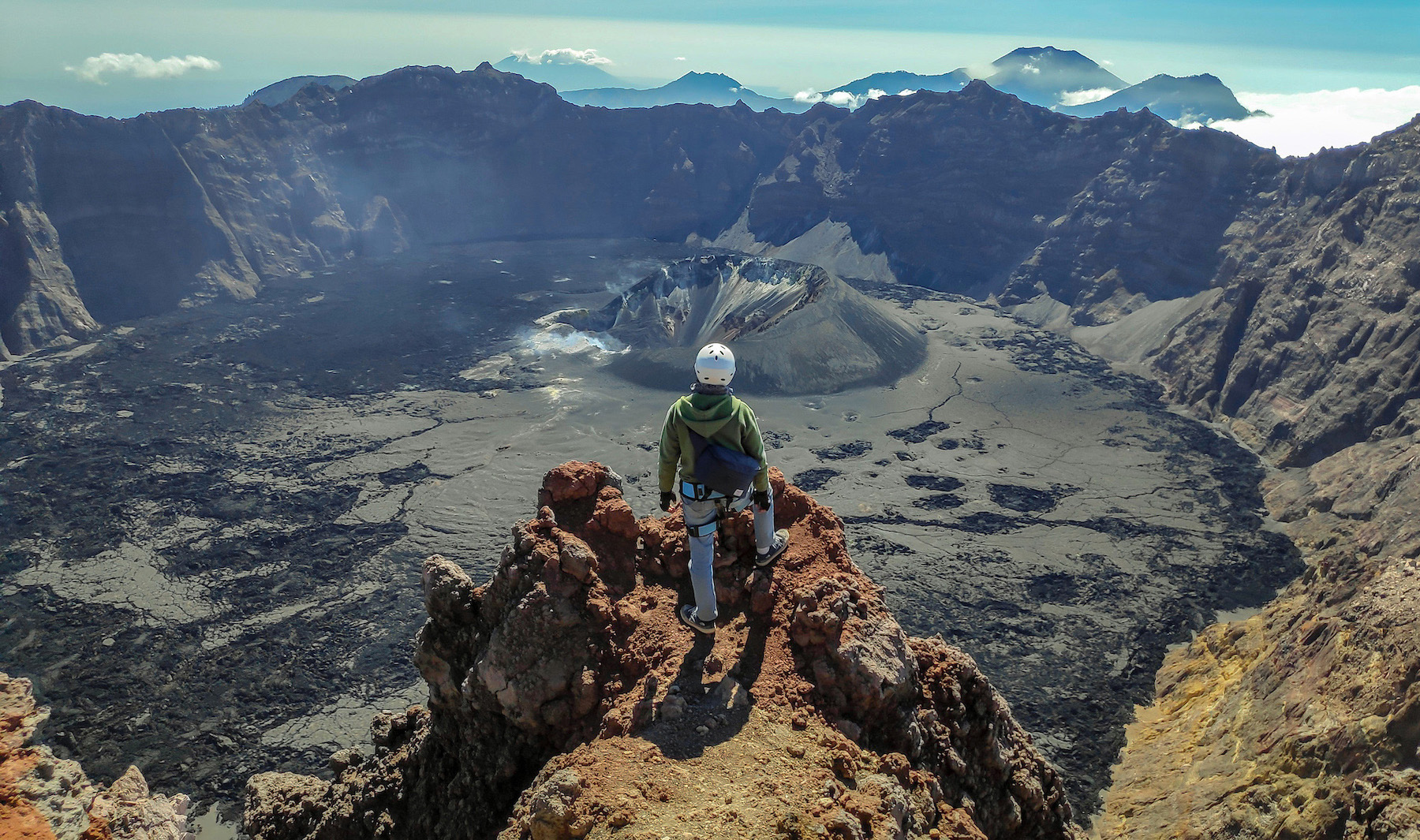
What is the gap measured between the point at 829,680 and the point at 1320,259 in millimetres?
48086

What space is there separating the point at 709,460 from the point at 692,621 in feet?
4.55

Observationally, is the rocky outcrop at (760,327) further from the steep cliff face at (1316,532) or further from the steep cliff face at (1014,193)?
the steep cliff face at (1014,193)

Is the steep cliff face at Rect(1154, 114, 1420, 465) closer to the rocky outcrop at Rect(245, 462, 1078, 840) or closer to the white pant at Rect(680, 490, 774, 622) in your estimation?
the rocky outcrop at Rect(245, 462, 1078, 840)

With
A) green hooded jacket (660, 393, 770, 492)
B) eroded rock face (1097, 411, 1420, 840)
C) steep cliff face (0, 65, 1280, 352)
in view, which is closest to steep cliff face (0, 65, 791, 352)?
steep cliff face (0, 65, 1280, 352)

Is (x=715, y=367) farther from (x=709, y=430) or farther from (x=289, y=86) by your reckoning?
(x=289, y=86)

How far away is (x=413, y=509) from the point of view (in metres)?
31.4

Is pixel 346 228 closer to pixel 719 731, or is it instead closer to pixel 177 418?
pixel 177 418

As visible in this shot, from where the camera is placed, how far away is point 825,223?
83375 millimetres

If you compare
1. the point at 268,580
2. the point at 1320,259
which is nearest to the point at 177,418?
the point at 268,580

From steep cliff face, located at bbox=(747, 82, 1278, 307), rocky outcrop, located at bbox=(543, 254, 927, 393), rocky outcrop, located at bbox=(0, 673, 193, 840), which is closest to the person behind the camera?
rocky outcrop, located at bbox=(0, 673, 193, 840)

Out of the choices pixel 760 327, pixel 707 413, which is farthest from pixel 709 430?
pixel 760 327

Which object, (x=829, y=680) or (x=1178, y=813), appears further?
(x=1178, y=813)

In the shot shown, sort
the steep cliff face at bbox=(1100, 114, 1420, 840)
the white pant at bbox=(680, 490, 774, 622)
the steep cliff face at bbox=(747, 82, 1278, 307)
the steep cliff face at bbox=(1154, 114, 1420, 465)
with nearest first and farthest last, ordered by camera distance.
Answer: the white pant at bbox=(680, 490, 774, 622) → the steep cliff face at bbox=(1100, 114, 1420, 840) → the steep cliff face at bbox=(1154, 114, 1420, 465) → the steep cliff face at bbox=(747, 82, 1278, 307)

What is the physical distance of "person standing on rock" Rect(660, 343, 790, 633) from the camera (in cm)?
696
